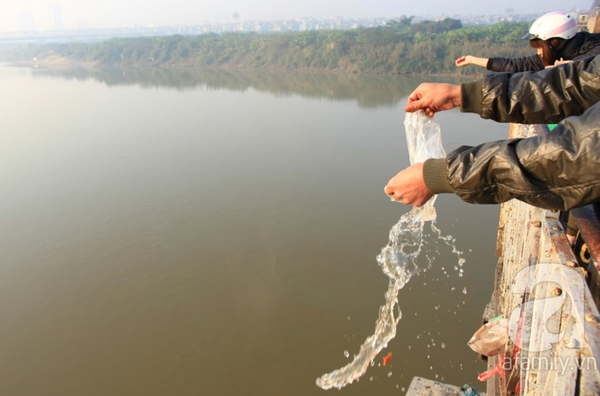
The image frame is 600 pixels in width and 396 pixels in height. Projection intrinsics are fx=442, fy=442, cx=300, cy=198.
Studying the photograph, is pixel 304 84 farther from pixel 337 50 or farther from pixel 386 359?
pixel 386 359

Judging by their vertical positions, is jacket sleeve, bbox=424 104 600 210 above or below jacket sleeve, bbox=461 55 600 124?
below

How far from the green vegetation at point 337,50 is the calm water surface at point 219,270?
1749cm

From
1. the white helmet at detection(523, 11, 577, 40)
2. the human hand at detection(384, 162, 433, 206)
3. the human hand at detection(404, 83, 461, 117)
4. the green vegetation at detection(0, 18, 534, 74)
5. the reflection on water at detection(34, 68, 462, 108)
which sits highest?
the green vegetation at detection(0, 18, 534, 74)

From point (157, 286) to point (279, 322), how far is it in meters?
1.62

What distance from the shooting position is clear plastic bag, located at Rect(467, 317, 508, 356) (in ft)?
6.62

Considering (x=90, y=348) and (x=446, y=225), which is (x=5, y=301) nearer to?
(x=90, y=348)

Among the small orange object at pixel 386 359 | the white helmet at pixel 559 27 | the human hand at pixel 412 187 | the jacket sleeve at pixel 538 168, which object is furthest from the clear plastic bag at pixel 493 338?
the small orange object at pixel 386 359

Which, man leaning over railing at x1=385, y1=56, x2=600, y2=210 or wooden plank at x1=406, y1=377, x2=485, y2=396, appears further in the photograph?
wooden plank at x1=406, y1=377, x2=485, y2=396

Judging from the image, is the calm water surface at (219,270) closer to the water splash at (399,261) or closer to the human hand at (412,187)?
the water splash at (399,261)

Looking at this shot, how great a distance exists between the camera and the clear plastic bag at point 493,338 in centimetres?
202

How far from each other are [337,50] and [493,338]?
3250 cm

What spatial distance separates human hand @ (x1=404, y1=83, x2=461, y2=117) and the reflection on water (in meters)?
15.3

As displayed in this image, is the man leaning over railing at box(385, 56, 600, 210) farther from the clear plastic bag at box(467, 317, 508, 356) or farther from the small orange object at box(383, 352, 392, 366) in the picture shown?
the small orange object at box(383, 352, 392, 366)

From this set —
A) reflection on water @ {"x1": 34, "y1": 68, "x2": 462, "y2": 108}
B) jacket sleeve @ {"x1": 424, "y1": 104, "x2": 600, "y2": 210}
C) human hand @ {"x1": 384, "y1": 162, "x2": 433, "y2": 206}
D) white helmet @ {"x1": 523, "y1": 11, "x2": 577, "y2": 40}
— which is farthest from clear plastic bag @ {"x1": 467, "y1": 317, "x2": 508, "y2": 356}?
reflection on water @ {"x1": 34, "y1": 68, "x2": 462, "y2": 108}
